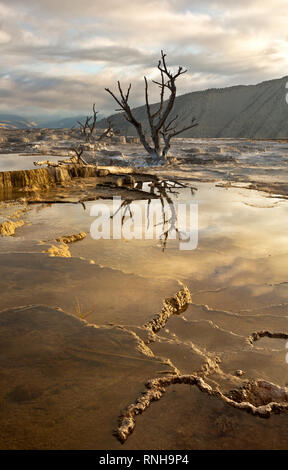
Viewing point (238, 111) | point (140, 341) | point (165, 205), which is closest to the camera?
point (140, 341)

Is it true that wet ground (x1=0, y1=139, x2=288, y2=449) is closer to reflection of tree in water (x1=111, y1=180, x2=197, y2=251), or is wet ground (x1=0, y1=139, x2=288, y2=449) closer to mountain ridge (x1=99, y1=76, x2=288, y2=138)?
reflection of tree in water (x1=111, y1=180, x2=197, y2=251)

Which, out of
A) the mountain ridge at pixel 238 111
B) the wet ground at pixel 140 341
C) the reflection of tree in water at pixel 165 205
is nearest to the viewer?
the wet ground at pixel 140 341

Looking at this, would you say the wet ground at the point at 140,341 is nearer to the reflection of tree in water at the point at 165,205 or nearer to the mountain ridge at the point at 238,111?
the reflection of tree in water at the point at 165,205

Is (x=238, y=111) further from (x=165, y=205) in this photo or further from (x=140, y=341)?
(x=140, y=341)

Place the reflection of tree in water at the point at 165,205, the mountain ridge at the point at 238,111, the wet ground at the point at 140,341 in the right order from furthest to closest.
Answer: the mountain ridge at the point at 238,111 < the reflection of tree in water at the point at 165,205 < the wet ground at the point at 140,341

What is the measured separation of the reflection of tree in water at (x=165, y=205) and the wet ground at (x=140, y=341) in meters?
0.40

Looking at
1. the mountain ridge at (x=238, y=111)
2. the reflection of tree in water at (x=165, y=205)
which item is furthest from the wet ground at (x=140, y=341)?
the mountain ridge at (x=238, y=111)

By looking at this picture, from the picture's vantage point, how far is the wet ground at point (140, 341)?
4.62 ft

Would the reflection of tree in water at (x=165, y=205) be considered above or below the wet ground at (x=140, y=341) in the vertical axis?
above

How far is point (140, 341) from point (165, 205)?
14.6 ft

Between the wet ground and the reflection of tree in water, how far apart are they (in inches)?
15.7

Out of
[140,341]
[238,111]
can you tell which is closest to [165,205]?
[140,341]

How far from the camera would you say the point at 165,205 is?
6.30 m

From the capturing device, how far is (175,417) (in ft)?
4.82
